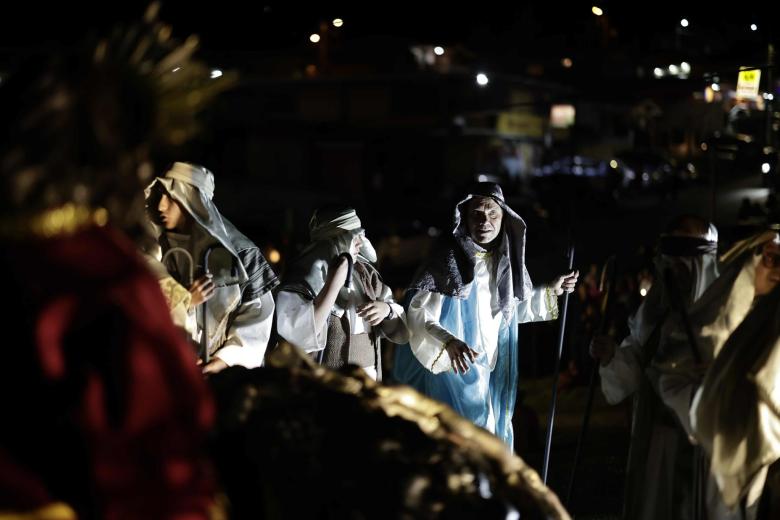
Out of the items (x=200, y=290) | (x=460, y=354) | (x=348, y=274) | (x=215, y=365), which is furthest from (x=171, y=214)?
(x=460, y=354)

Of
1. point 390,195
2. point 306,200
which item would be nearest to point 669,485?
point 306,200

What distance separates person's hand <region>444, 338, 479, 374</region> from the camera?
5.70 m

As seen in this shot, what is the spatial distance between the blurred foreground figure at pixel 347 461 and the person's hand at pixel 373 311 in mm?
3065

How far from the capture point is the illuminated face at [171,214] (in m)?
4.78

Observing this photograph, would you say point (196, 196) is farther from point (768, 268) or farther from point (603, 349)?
point (768, 268)

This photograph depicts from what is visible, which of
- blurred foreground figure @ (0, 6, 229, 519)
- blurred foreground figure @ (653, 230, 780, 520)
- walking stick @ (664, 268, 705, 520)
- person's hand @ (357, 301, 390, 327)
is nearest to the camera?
blurred foreground figure @ (0, 6, 229, 519)

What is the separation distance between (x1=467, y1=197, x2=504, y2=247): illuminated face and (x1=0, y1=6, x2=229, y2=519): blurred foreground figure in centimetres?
431

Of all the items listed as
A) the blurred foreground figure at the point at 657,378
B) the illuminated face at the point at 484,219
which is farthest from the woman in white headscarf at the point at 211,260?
the blurred foreground figure at the point at 657,378

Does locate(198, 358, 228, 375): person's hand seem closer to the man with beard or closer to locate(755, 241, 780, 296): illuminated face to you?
the man with beard

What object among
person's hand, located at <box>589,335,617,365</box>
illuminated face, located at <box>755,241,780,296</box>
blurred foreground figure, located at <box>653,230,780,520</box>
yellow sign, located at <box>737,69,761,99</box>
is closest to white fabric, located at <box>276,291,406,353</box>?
person's hand, located at <box>589,335,617,365</box>

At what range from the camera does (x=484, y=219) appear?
611 cm

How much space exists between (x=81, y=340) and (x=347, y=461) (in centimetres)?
80

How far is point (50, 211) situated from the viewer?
183 cm

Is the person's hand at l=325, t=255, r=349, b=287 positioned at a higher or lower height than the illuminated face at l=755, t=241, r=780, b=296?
lower
